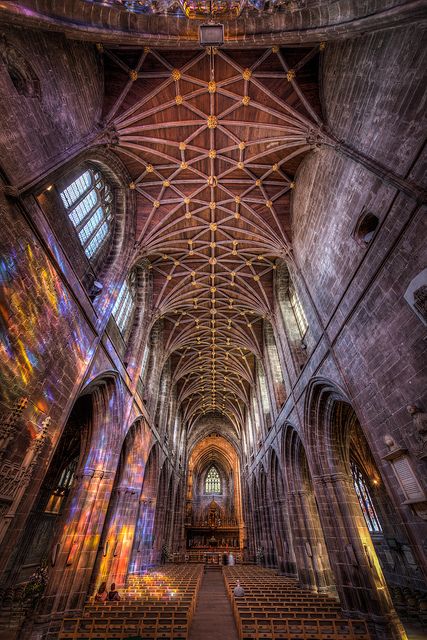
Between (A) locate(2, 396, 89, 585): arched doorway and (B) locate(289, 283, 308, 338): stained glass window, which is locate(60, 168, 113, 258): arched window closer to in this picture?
(A) locate(2, 396, 89, 585): arched doorway

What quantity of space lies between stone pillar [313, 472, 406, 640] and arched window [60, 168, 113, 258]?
1353 cm

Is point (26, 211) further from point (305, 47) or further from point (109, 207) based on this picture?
point (305, 47)

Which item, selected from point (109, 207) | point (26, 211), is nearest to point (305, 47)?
point (109, 207)

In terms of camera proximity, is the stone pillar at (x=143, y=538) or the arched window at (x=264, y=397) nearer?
the stone pillar at (x=143, y=538)

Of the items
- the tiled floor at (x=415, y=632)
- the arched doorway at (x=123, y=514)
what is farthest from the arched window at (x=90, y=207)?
the tiled floor at (x=415, y=632)

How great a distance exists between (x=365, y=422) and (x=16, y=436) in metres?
9.01

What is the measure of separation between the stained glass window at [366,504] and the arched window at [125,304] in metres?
19.2

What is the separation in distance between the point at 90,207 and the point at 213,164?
259 inches

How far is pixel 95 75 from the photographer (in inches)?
426

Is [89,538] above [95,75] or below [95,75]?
below

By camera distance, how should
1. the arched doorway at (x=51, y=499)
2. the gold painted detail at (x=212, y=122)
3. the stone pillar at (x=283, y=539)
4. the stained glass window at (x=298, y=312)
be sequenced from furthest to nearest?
the stone pillar at (x=283, y=539) → the stained glass window at (x=298, y=312) → the arched doorway at (x=51, y=499) → the gold painted detail at (x=212, y=122)

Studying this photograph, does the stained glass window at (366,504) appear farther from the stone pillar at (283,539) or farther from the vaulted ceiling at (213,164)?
the vaulted ceiling at (213,164)

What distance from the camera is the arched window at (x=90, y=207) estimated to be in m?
10.9

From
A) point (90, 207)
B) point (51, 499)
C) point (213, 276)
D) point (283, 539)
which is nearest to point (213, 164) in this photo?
point (90, 207)
